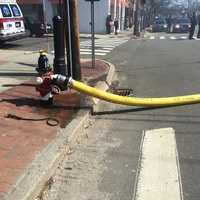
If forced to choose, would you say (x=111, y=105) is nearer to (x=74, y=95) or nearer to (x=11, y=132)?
(x=74, y=95)

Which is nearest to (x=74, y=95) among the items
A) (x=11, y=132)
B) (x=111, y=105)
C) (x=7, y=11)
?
(x=111, y=105)

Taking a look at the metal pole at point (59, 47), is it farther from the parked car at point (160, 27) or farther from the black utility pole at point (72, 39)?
the parked car at point (160, 27)

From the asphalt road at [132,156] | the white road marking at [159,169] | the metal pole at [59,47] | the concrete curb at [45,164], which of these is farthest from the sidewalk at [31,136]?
the white road marking at [159,169]

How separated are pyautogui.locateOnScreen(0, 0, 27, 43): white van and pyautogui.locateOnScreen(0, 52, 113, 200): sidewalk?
9775 mm

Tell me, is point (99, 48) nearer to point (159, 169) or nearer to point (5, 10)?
point (5, 10)

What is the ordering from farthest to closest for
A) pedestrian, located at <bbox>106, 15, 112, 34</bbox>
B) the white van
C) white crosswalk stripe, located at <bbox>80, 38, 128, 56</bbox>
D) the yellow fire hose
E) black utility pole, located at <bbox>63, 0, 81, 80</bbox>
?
pedestrian, located at <bbox>106, 15, 112, 34</bbox>
white crosswalk stripe, located at <bbox>80, 38, 128, 56</bbox>
the white van
black utility pole, located at <bbox>63, 0, 81, 80</bbox>
the yellow fire hose

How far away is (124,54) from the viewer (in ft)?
66.0

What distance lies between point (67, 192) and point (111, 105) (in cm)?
421

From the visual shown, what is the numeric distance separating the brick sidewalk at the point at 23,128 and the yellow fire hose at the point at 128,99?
423mm

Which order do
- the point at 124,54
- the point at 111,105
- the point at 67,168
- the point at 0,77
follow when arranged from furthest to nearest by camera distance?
the point at 124,54, the point at 0,77, the point at 111,105, the point at 67,168

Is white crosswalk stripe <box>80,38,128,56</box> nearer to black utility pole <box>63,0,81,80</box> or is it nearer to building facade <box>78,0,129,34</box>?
black utility pole <box>63,0,81,80</box>

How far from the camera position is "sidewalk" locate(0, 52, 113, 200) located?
16.7 feet

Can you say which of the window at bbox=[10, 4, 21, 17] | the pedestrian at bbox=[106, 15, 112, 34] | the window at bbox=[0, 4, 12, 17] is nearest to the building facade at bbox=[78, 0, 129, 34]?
the pedestrian at bbox=[106, 15, 112, 34]

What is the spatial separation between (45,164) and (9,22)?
15.9 meters
